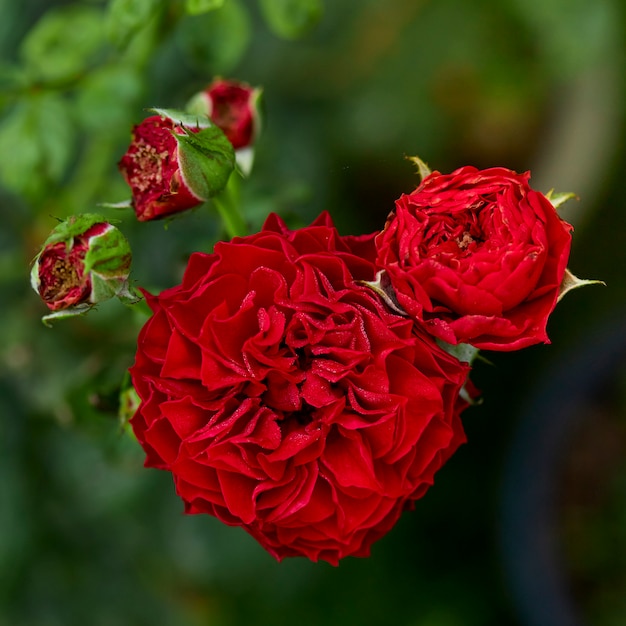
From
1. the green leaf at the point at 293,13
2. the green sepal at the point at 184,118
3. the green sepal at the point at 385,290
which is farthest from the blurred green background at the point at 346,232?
the green sepal at the point at 385,290

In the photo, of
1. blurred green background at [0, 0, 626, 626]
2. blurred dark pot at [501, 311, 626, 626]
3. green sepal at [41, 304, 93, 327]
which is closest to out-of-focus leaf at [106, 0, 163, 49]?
blurred green background at [0, 0, 626, 626]

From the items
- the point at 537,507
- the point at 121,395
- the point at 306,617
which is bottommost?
the point at 306,617

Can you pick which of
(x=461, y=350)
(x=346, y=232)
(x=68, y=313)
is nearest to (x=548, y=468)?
(x=346, y=232)

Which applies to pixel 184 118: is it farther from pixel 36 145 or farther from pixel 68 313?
pixel 36 145

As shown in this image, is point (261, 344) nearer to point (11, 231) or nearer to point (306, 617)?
point (11, 231)

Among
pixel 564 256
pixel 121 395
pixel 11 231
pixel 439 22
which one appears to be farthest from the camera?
pixel 439 22

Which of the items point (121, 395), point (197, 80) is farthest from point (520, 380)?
point (121, 395)
